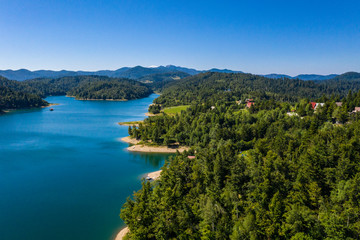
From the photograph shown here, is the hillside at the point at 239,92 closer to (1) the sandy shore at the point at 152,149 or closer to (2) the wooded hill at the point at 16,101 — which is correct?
(1) the sandy shore at the point at 152,149

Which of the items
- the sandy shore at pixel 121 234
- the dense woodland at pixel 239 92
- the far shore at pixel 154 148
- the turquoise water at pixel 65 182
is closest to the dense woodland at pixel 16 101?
the turquoise water at pixel 65 182

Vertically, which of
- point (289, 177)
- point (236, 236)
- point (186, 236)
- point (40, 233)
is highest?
point (289, 177)

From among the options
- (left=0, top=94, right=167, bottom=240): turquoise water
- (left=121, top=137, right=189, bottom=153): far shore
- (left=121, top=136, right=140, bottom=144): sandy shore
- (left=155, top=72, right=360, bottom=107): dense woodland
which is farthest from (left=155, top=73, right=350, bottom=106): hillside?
(left=0, top=94, right=167, bottom=240): turquoise water

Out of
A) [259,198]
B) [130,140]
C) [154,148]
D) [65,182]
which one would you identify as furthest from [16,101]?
[259,198]

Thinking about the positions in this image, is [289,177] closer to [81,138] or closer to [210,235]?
[210,235]

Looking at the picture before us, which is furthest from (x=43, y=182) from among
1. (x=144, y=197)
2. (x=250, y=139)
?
(x=250, y=139)

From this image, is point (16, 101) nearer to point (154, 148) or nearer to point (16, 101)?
point (16, 101)

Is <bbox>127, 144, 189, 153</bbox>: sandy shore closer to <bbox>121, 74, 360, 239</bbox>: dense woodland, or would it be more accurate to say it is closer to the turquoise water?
the turquoise water

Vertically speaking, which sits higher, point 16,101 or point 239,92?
point 239,92
